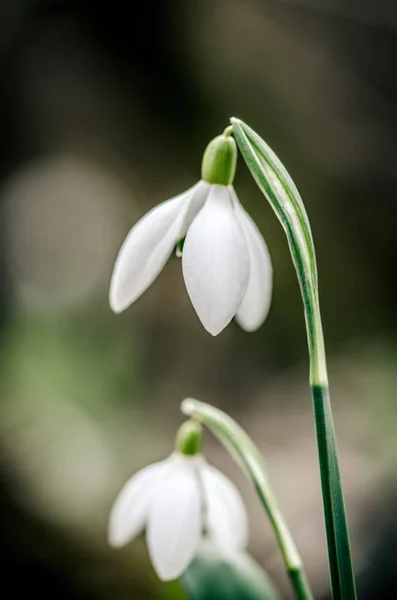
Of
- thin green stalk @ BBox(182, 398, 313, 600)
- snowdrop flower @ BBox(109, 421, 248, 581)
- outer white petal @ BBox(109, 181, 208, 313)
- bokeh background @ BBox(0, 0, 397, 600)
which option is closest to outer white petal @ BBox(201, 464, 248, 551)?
snowdrop flower @ BBox(109, 421, 248, 581)

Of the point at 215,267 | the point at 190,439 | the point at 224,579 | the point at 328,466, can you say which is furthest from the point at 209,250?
the point at 224,579

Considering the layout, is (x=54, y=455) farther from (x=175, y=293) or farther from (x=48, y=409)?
(x=175, y=293)

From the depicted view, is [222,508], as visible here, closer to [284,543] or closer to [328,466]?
[284,543]

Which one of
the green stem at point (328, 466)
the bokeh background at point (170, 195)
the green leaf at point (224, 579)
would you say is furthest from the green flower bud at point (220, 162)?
the bokeh background at point (170, 195)

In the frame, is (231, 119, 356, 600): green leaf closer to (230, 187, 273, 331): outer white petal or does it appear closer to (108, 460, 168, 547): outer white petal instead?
(230, 187, 273, 331): outer white petal

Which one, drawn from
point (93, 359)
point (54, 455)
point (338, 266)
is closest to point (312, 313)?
point (54, 455)

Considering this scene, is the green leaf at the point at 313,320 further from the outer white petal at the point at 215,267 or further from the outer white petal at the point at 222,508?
the outer white petal at the point at 222,508

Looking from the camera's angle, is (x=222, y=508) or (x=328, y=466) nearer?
(x=328, y=466)
